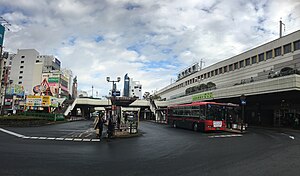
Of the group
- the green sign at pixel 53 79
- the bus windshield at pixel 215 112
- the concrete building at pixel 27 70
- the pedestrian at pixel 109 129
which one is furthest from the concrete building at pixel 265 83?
the concrete building at pixel 27 70

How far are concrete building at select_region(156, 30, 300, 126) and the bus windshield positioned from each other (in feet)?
33.1

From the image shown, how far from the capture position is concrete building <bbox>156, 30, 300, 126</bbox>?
2973cm

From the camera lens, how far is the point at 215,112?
74.6 ft

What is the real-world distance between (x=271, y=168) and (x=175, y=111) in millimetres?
22475

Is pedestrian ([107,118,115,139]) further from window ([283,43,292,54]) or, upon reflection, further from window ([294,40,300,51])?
window ([283,43,292,54])

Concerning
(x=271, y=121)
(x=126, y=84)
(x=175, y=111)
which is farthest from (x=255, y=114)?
(x=126, y=84)

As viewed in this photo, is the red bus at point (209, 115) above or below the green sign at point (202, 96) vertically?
below

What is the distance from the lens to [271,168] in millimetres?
8312

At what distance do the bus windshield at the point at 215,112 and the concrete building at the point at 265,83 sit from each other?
10.1 meters

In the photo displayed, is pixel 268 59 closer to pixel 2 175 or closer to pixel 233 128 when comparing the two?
pixel 233 128

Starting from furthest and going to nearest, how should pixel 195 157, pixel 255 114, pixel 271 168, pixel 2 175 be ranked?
pixel 255 114 → pixel 195 157 → pixel 271 168 → pixel 2 175

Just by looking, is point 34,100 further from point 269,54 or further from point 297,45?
point 297,45

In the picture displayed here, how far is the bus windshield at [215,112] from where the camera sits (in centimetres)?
2255

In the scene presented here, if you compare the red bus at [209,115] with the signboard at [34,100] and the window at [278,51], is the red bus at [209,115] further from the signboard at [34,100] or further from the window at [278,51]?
the signboard at [34,100]
